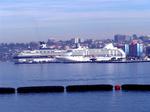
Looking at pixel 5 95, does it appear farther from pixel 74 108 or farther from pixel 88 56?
pixel 88 56

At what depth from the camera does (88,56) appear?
11306cm

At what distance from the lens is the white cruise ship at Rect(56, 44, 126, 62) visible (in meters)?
112

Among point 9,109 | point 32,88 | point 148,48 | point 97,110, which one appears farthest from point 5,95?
point 148,48

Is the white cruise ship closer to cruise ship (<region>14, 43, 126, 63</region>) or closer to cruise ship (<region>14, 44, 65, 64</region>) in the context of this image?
cruise ship (<region>14, 43, 126, 63</region>)

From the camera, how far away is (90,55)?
113062 mm

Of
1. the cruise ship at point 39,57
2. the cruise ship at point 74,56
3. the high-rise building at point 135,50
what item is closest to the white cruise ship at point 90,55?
the cruise ship at point 74,56

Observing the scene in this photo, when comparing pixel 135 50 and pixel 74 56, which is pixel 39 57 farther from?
pixel 135 50

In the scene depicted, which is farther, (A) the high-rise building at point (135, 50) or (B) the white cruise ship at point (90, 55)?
(A) the high-rise building at point (135, 50)

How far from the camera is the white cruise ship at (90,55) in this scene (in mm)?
112200

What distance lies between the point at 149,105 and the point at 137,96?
489cm

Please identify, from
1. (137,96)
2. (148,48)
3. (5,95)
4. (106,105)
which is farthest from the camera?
(148,48)

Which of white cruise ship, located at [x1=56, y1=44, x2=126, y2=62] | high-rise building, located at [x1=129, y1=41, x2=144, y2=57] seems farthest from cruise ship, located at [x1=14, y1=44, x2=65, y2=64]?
high-rise building, located at [x1=129, y1=41, x2=144, y2=57]

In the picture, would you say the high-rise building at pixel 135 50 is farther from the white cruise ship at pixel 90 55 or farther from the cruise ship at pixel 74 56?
the white cruise ship at pixel 90 55

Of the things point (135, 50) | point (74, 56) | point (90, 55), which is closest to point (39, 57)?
point (74, 56)
